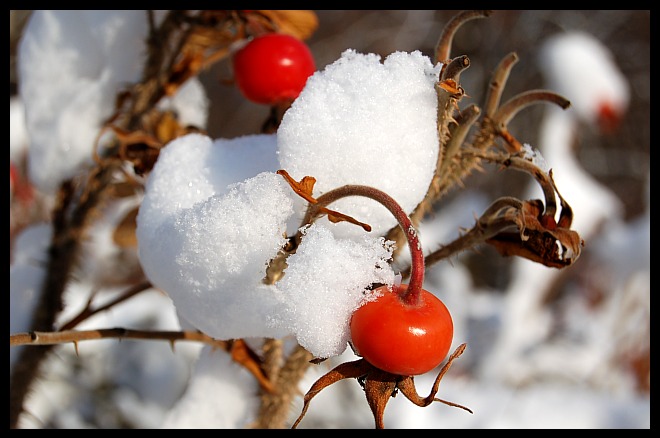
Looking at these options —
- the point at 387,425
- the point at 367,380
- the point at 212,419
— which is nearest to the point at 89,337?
the point at 212,419

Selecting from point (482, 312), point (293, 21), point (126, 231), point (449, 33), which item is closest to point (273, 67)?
point (293, 21)

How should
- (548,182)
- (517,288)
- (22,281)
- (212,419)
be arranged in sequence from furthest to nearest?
(517,288) < (22,281) < (212,419) < (548,182)

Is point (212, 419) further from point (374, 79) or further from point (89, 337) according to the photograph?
point (374, 79)

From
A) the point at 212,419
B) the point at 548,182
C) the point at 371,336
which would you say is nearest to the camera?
the point at 371,336

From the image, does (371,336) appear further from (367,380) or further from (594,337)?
(594,337)

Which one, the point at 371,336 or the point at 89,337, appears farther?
the point at 89,337

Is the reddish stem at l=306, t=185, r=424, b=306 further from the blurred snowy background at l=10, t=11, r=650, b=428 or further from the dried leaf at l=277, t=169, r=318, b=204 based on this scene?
the blurred snowy background at l=10, t=11, r=650, b=428

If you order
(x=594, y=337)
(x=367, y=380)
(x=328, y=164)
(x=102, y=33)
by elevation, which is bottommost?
(x=367, y=380)

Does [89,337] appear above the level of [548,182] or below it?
below
